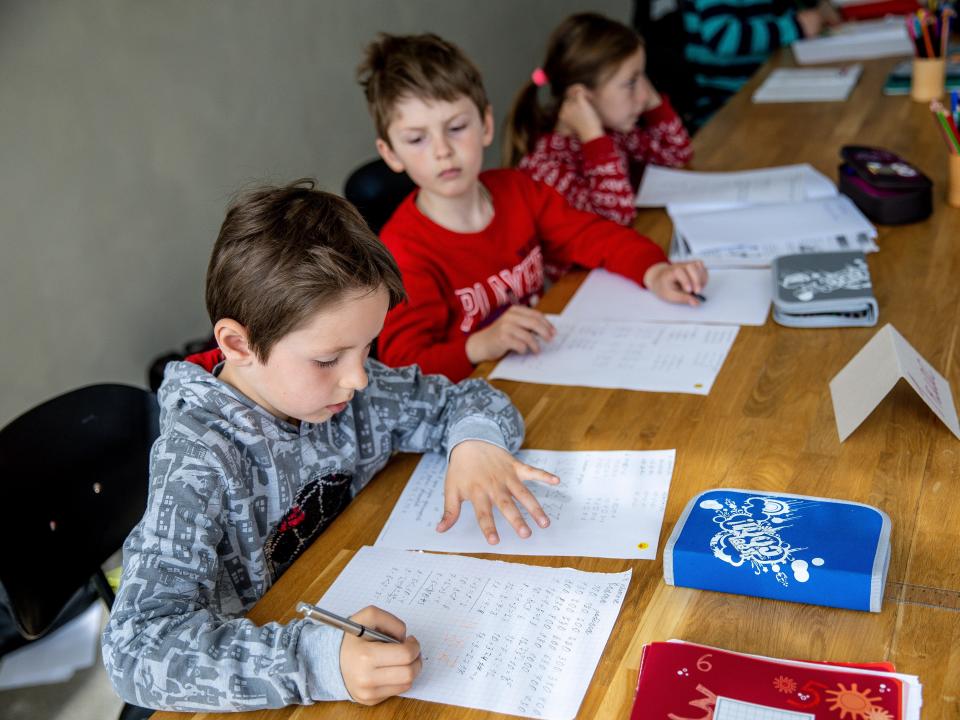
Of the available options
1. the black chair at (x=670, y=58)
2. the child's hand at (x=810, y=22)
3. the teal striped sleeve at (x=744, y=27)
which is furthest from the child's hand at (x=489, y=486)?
the child's hand at (x=810, y=22)

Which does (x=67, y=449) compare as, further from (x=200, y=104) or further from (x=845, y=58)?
(x=845, y=58)

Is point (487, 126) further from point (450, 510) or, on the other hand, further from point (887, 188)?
point (450, 510)

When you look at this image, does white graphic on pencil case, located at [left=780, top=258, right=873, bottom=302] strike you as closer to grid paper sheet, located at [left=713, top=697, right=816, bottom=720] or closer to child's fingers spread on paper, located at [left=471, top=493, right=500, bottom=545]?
child's fingers spread on paper, located at [left=471, top=493, right=500, bottom=545]

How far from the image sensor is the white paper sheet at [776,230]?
5.35 ft

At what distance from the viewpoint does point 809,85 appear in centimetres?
255

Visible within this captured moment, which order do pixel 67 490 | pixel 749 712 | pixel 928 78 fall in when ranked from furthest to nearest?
pixel 928 78 < pixel 67 490 < pixel 749 712

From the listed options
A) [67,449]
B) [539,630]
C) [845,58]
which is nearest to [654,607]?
[539,630]

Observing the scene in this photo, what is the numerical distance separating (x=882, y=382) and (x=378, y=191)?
108 centimetres

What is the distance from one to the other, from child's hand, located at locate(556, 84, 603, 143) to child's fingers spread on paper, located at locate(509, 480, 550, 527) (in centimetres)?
114

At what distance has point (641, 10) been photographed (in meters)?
3.21

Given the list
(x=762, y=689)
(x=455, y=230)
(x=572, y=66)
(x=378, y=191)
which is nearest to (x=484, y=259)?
(x=455, y=230)

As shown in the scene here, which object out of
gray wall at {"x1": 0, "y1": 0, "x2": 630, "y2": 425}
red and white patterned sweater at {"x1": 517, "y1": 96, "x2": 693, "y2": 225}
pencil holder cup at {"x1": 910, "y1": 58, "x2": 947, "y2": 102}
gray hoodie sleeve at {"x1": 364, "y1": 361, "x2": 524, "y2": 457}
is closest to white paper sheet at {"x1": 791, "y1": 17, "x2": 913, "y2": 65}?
pencil holder cup at {"x1": 910, "y1": 58, "x2": 947, "y2": 102}

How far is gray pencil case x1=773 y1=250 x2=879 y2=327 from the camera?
1357 mm

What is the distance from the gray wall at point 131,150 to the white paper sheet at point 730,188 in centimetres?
87
